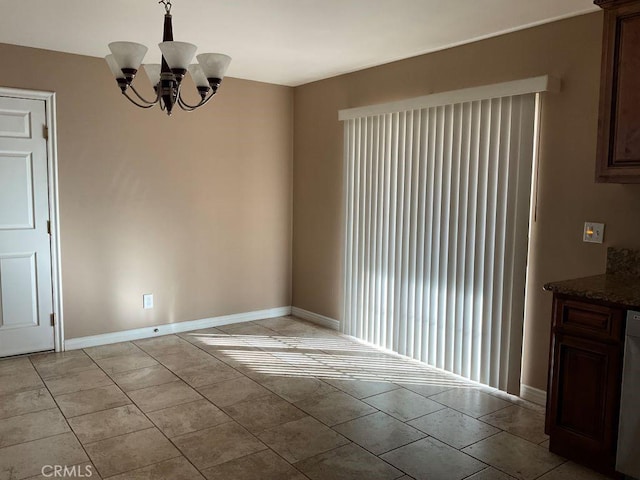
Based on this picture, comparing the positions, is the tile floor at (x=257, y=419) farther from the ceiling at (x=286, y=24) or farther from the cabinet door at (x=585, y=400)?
the ceiling at (x=286, y=24)

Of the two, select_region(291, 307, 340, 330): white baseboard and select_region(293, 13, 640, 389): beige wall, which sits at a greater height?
select_region(293, 13, 640, 389): beige wall

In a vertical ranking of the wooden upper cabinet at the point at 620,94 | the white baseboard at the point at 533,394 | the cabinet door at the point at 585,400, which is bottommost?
the white baseboard at the point at 533,394

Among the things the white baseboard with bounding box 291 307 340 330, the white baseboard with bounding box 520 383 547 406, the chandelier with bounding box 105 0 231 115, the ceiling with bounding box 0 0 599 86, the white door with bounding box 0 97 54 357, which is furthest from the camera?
the white baseboard with bounding box 291 307 340 330

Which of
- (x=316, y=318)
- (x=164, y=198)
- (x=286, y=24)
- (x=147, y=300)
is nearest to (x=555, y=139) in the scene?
(x=286, y=24)

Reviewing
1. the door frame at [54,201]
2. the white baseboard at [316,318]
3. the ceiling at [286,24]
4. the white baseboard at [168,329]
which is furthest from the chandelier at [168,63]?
the white baseboard at [316,318]

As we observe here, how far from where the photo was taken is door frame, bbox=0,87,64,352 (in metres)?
4.11

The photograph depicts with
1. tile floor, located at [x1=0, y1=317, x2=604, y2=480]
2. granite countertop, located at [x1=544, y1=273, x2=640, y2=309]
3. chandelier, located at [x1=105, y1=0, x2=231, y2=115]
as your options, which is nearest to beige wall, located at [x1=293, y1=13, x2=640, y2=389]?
granite countertop, located at [x1=544, y1=273, x2=640, y2=309]

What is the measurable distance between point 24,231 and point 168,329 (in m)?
1.48

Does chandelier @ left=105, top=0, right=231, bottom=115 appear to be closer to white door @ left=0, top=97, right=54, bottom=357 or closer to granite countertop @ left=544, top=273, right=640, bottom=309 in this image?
white door @ left=0, top=97, right=54, bottom=357

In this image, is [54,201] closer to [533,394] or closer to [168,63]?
[168,63]

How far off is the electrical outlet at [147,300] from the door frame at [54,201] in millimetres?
673

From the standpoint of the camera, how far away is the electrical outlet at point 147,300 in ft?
15.6

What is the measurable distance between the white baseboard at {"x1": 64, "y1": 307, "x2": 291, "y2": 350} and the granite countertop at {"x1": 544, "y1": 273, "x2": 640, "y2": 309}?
10.9 ft

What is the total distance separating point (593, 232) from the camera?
10.2 feet
